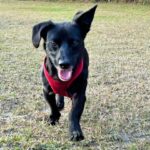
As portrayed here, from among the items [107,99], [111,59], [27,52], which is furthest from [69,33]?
[27,52]

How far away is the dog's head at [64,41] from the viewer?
165 inches

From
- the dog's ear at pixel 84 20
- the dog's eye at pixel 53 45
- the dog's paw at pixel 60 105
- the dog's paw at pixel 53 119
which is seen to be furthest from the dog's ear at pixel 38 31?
the dog's paw at pixel 60 105

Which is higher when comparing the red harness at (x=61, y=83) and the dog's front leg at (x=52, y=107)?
the red harness at (x=61, y=83)

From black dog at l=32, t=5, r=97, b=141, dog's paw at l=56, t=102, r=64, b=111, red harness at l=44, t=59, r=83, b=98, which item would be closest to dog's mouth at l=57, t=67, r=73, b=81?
black dog at l=32, t=5, r=97, b=141

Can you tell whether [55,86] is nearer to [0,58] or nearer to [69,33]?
[69,33]

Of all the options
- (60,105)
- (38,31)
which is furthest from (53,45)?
(60,105)

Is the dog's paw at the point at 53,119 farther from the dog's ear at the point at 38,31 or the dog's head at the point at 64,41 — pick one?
the dog's ear at the point at 38,31

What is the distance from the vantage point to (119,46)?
11.1 m

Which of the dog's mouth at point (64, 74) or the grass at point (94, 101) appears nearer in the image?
the dog's mouth at point (64, 74)

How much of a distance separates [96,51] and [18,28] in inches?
218

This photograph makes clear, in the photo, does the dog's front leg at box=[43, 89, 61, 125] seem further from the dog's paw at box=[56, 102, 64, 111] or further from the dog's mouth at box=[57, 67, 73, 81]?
the dog's mouth at box=[57, 67, 73, 81]

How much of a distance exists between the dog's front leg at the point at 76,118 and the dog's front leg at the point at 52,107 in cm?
36

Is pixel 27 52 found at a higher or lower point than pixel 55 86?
lower

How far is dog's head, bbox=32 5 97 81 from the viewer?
4.20 meters
